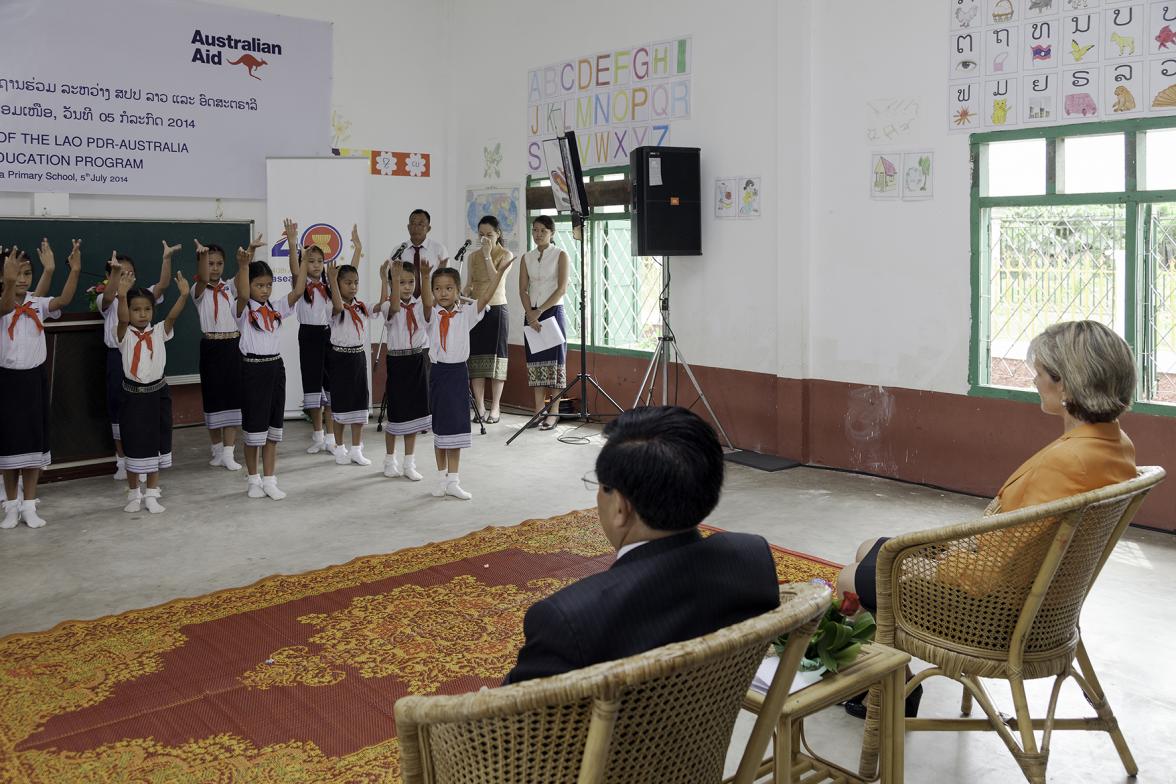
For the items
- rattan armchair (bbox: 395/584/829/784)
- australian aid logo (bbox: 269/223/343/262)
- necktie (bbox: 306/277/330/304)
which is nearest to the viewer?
rattan armchair (bbox: 395/584/829/784)

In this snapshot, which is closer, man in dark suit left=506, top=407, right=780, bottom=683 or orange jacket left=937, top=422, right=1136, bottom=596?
man in dark suit left=506, top=407, right=780, bottom=683

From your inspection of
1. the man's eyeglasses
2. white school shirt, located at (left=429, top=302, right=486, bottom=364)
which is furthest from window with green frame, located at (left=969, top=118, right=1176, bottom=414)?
white school shirt, located at (left=429, top=302, right=486, bottom=364)

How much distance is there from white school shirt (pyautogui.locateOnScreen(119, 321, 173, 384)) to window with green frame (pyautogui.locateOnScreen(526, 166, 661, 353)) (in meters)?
3.47

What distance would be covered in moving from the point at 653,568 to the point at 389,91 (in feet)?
27.5

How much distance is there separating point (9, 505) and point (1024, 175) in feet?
18.1

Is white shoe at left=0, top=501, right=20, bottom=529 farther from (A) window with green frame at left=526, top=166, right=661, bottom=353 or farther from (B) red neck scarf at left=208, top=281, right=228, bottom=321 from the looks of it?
(A) window with green frame at left=526, top=166, right=661, bottom=353

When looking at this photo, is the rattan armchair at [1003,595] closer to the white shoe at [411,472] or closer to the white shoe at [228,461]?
the white shoe at [411,472]

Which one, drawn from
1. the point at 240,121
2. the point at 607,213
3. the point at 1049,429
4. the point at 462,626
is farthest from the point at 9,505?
the point at 1049,429

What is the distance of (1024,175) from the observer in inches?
217

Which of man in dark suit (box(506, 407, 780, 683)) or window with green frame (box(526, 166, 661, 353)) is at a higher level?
window with green frame (box(526, 166, 661, 353))

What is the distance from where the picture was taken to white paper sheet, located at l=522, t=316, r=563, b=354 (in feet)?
26.5

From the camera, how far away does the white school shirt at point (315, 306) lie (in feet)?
22.7

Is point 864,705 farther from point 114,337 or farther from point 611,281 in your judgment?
point 611,281

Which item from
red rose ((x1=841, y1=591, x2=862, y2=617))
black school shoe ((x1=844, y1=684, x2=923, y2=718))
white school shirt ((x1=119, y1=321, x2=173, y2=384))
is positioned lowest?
black school shoe ((x1=844, y1=684, x2=923, y2=718))
